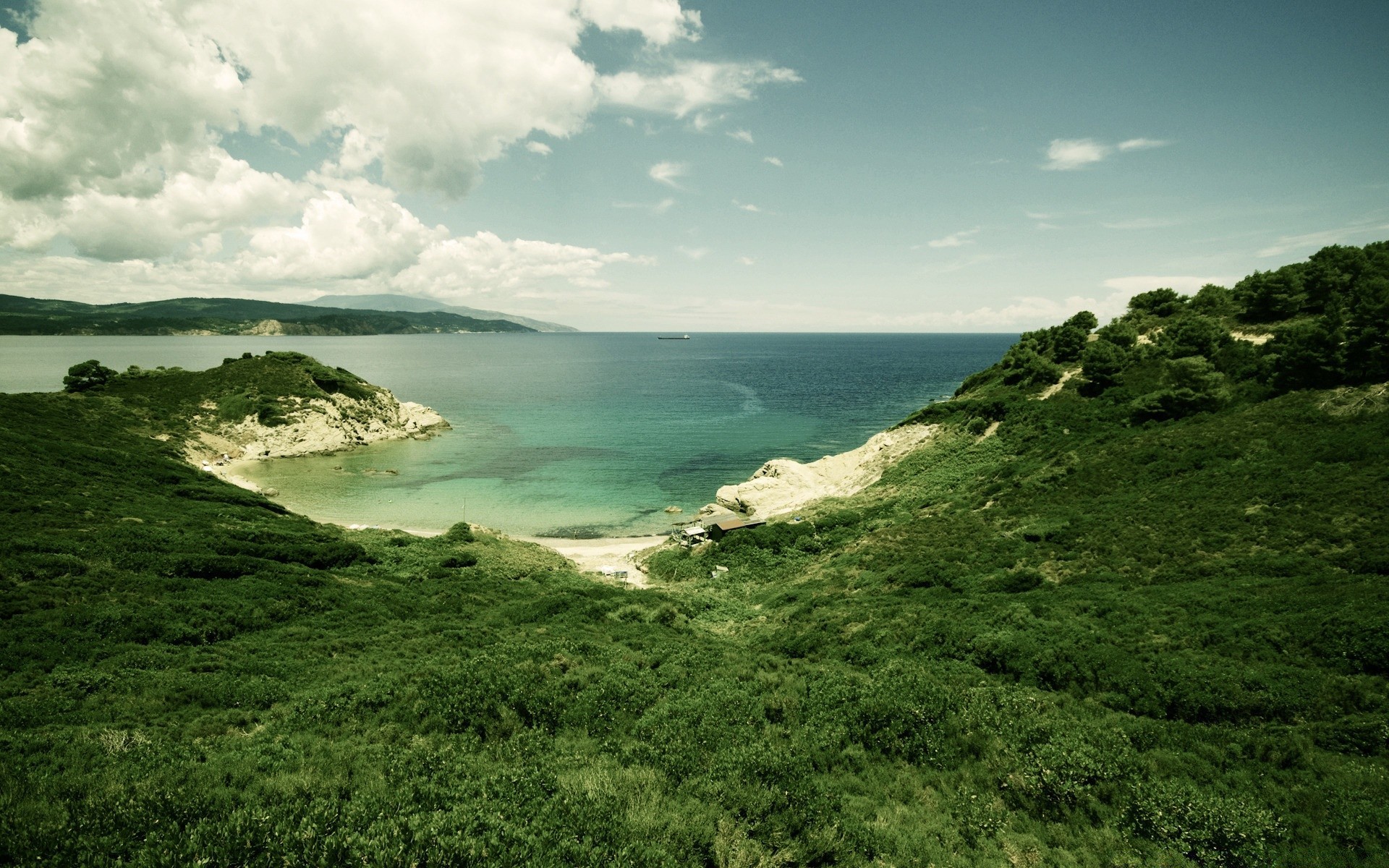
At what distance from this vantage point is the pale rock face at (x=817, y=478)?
156ft

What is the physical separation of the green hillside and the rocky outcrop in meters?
37.6

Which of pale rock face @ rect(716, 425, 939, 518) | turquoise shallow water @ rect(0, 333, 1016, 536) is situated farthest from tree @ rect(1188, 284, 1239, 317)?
turquoise shallow water @ rect(0, 333, 1016, 536)

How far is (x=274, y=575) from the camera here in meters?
23.9

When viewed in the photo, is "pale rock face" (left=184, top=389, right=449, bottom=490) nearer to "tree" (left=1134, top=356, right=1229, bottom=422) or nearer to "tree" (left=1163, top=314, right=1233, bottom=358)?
"tree" (left=1134, top=356, right=1229, bottom=422)

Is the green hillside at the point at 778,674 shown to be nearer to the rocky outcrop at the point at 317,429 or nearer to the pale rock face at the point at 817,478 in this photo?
the pale rock face at the point at 817,478

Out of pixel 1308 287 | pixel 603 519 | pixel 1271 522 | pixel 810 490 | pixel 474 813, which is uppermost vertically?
pixel 1308 287

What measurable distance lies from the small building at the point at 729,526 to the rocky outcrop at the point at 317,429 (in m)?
60.9

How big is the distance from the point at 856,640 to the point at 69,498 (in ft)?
130

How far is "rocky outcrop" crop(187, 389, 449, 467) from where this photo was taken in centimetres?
6769

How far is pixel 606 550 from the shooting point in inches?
1635

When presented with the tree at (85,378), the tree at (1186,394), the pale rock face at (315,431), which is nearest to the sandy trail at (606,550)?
the tree at (1186,394)

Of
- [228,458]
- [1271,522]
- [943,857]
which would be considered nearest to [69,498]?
[943,857]

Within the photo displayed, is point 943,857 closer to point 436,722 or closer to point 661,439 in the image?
point 436,722

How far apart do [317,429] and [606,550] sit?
188ft
